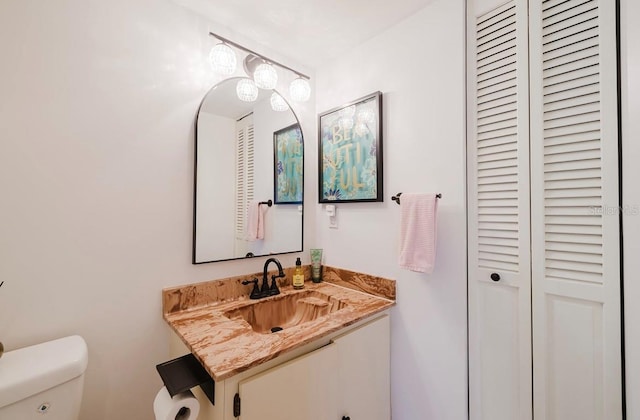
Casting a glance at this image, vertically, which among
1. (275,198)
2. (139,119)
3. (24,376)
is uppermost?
(139,119)

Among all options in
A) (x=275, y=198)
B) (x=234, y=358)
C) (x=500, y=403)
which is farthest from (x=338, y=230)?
(x=500, y=403)

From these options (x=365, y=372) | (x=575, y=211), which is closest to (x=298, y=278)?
(x=365, y=372)

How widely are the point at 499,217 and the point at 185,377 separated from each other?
135cm

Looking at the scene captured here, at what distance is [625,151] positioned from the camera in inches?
32.1

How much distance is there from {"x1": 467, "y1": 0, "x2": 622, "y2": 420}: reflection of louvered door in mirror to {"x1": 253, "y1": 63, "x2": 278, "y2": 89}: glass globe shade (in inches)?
39.6

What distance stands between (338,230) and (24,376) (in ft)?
4.65

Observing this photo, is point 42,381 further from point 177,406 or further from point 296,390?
point 296,390

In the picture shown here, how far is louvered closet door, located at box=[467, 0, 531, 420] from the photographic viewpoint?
3.30ft

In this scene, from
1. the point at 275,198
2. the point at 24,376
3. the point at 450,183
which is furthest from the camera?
the point at 275,198

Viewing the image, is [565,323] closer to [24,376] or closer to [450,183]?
[450,183]

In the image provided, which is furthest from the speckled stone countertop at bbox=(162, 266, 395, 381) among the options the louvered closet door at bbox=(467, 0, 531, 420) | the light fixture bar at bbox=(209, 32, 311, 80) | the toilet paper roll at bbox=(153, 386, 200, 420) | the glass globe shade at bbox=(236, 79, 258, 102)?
the light fixture bar at bbox=(209, 32, 311, 80)

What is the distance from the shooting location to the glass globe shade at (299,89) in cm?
159

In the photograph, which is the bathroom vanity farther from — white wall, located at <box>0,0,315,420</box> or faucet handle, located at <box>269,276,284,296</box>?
white wall, located at <box>0,0,315,420</box>

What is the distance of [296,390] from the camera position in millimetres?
923
